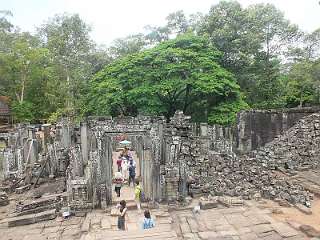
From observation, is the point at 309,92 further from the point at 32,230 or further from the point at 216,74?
the point at 32,230

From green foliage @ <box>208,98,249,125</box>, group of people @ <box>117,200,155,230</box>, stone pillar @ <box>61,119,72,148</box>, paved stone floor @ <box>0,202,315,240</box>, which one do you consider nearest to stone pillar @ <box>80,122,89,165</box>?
stone pillar @ <box>61,119,72,148</box>

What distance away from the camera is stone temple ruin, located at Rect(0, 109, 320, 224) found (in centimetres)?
1255

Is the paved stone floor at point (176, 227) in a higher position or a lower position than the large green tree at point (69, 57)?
lower

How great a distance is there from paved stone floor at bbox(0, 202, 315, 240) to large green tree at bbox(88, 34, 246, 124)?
12.1 meters

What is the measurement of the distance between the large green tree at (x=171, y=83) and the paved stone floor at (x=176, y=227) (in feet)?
39.8

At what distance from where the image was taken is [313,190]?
13.9m

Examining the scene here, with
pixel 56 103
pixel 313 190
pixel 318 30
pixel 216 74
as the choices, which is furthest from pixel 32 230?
pixel 318 30

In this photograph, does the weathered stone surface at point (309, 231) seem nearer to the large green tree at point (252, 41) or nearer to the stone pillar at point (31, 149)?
the stone pillar at point (31, 149)

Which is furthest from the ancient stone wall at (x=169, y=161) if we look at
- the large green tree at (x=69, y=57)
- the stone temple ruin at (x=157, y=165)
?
the large green tree at (x=69, y=57)

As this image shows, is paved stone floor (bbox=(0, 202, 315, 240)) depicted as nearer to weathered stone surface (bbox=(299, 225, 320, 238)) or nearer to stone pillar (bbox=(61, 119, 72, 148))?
weathered stone surface (bbox=(299, 225, 320, 238))

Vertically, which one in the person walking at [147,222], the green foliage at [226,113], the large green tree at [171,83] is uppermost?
the large green tree at [171,83]

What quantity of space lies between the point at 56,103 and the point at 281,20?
2002 cm

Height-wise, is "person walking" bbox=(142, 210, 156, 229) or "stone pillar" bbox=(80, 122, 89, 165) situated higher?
"stone pillar" bbox=(80, 122, 89, 165)

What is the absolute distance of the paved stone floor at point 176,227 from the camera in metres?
9.90
